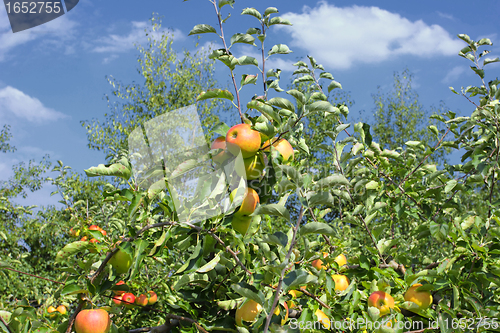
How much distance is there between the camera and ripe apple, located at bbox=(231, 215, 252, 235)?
1271 millimetres

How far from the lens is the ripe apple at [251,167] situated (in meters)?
1.21

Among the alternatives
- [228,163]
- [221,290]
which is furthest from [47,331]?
[228,163]

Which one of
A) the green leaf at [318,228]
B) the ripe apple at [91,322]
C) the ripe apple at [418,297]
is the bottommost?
the ripe apple at [418,297]

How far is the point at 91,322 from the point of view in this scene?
136cm

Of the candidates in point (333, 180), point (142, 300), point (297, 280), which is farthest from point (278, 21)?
point (142, 300)

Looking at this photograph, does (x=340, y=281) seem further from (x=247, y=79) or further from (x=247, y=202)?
(x=247, y=79)

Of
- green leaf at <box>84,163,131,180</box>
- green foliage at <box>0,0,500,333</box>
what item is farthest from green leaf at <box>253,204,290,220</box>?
green leaf at <box>84,163,131,180</box>

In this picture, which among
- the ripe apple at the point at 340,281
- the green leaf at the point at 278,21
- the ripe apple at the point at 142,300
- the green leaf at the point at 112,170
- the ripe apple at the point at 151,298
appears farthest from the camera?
the ripe apple at the point at 151,298

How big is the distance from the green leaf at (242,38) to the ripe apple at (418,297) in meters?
1.26

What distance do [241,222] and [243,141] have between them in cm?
32

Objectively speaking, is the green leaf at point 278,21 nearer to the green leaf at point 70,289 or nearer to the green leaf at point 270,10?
the green leaf at point 270,10

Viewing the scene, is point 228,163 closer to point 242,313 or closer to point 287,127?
point 287,127

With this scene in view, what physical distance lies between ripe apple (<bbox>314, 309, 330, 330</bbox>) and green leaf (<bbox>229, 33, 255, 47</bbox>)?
1.08 metres

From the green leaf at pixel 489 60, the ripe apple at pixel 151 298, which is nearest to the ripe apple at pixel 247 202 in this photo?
the ripe apple at pixel 151 298
